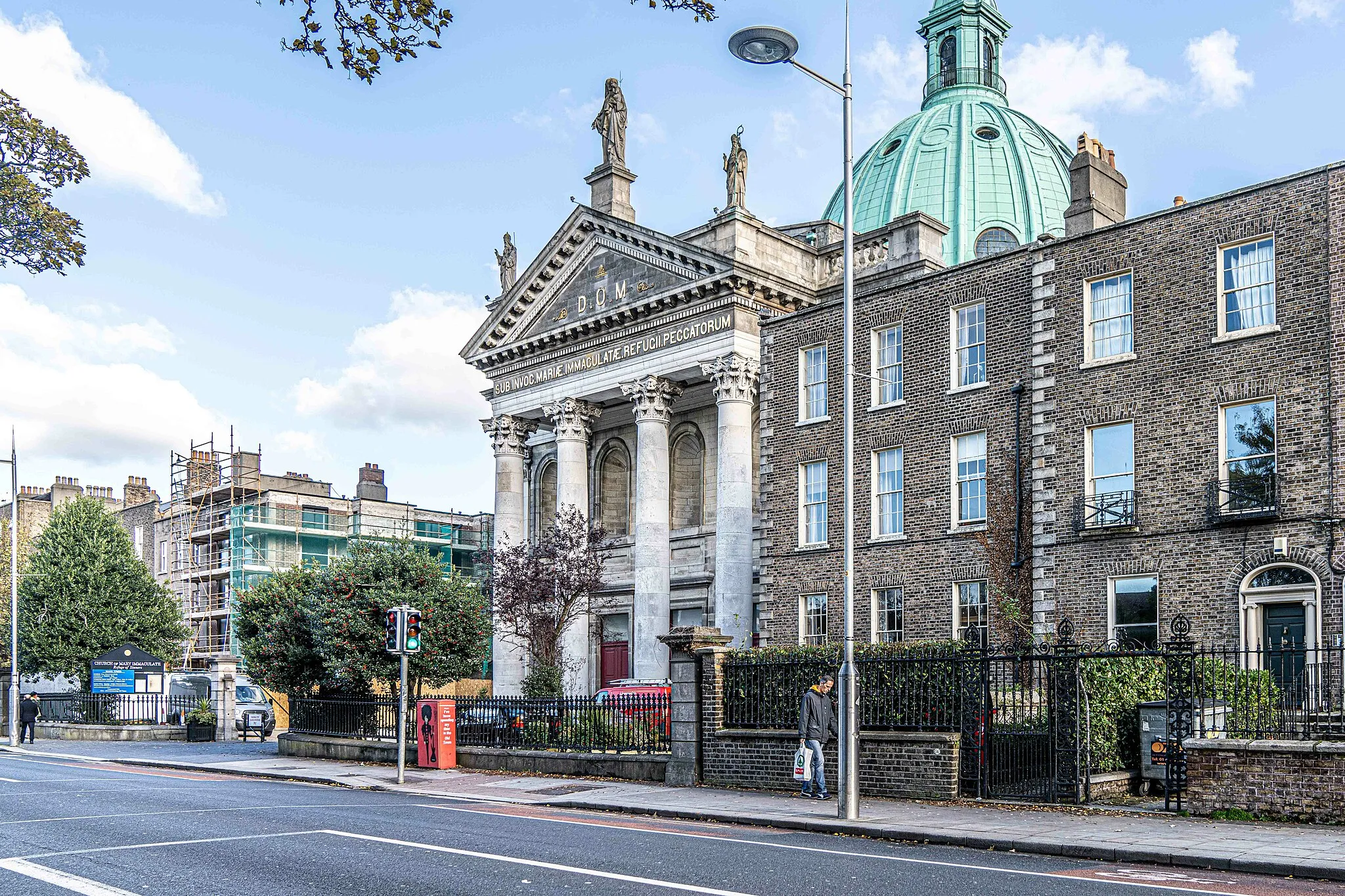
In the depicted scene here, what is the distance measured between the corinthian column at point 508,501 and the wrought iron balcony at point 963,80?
103ft

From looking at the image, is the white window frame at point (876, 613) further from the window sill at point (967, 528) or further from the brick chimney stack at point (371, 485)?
the brick chimney stack at point (371, 485)

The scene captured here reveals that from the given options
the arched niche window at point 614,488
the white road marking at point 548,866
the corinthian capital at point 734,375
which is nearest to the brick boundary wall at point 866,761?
the white road marking at point 548,866

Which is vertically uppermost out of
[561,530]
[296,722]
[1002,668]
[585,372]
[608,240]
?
[608,240]

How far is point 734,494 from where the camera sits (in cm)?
3850

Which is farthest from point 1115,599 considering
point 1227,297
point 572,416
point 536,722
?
point 572,416

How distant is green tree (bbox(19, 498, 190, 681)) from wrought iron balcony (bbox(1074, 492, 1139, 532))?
120 feet

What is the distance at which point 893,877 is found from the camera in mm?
11820

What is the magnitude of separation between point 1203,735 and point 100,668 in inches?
1353

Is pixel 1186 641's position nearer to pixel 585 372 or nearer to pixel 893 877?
pixel 893 877

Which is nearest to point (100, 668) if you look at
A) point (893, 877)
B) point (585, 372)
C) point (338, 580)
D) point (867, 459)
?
point (338, 580)

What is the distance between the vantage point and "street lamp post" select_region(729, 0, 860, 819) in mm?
16828

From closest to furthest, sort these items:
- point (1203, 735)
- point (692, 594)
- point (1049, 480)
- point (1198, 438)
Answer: point (1203, 735), point (1198, 438), point (1049, 480), point (692, 594)

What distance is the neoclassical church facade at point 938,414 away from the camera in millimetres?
25484

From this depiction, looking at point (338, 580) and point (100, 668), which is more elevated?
point (338, 580)
